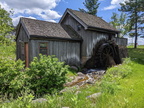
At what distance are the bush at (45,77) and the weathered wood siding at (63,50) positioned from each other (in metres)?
3.57

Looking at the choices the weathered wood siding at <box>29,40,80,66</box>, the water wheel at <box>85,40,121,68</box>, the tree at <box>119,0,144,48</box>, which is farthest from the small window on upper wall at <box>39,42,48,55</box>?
the tree at <box>119,0,144,48</box>

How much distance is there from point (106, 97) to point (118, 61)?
9783 mm

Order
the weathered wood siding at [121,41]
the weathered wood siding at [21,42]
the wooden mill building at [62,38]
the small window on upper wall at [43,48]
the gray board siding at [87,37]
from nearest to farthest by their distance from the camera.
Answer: the wooden mill building at [62,38], the small window on upper wall at [43,48], the weathered wood siding at [21,42], the gray board siding at [87,37], the weathered wood siding at [121,41]

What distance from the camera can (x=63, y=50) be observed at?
33.6 feet

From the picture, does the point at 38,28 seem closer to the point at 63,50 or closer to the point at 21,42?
the point at 21,42

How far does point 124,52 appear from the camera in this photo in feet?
45.7

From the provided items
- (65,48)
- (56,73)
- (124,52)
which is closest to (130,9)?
(124,52)

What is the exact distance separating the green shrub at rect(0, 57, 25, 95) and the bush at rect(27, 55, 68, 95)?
49 cm

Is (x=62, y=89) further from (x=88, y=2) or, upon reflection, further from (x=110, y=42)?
(x=88, y=2)

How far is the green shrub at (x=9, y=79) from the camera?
4453mm

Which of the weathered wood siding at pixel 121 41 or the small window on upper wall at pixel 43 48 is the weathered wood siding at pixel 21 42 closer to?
the small window on upper wall at pixel 43 48

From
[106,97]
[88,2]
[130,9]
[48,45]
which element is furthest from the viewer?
[88,2]

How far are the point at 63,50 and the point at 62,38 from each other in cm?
117

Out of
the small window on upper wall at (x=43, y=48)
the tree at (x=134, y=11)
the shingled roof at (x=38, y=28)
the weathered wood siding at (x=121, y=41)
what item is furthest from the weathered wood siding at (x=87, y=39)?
the tree at (x=134, y=11)
